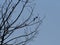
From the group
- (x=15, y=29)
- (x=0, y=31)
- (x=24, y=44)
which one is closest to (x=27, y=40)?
(x=24, y=44)

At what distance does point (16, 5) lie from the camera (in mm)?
6641

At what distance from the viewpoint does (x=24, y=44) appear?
6.89 metres

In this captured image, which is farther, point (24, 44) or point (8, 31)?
point (24, 44)

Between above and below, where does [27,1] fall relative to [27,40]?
above

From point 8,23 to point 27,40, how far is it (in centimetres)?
106

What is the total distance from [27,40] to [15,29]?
0.76 meters

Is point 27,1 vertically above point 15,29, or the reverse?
point 27,1

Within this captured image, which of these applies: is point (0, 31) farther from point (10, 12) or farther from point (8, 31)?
point (10, 12)

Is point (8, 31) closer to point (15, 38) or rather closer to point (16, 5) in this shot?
point (15, 38)

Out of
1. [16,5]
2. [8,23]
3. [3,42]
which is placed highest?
[16,5]

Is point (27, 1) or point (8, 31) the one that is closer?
point (8, 31)

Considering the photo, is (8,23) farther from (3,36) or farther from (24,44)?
(24,44)

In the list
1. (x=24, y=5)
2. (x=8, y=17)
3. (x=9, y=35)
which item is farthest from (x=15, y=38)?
(x=24, y=5)

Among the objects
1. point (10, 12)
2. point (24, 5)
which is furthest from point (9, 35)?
point (24, 5)
